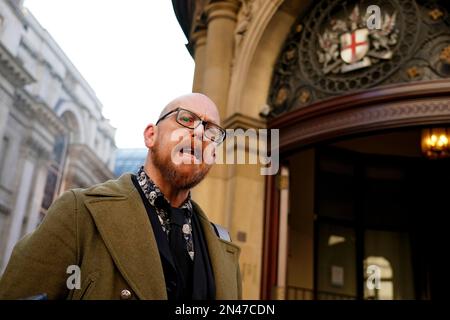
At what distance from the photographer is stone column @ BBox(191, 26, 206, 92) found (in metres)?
8.48

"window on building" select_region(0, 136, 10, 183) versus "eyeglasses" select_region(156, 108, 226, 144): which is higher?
"window on building" select_region(0, 136, 10, 183)

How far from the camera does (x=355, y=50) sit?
Answer: 6.78 metres

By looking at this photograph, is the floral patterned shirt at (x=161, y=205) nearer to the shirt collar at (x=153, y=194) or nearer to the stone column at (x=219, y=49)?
the shirt collar at (x=153, y=194)

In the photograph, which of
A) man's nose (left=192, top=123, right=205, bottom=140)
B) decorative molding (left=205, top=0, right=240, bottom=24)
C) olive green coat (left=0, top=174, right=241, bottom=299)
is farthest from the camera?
decorative molding (left=205, top=0, right=240, bottom=24)

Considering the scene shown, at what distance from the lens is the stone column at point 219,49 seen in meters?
7.54

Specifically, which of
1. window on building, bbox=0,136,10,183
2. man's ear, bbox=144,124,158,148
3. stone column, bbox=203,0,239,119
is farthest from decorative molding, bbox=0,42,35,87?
man's ear, bbox=144,124,158,148

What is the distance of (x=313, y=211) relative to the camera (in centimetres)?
1014

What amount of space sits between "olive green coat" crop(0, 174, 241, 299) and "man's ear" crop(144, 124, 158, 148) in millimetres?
221

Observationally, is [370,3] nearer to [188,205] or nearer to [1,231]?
[1,231]

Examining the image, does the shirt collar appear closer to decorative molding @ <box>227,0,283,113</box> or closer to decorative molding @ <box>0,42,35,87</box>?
decorative molding @ <box>0,42,35,87</box>

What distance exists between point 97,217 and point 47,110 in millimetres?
5118

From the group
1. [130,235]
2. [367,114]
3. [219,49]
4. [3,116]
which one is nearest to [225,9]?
[219,49]

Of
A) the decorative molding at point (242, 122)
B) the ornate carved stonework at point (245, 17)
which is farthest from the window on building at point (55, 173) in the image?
the ornate carved stonework at point (245, 17)

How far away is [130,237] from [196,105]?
0.49 m
